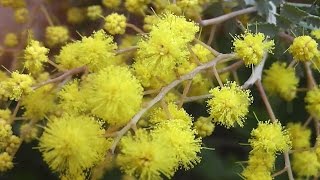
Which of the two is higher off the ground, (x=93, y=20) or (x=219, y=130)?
(x=93, y=20)

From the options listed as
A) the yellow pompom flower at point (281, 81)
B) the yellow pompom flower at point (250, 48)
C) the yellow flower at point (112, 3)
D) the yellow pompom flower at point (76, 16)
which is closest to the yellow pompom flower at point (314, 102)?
the yellow pompom flower at point (281, 81)

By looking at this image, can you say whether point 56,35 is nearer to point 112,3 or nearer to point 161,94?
point 112,3

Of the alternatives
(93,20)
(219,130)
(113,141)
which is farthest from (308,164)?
(93,20)

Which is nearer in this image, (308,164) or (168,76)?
(168,76)

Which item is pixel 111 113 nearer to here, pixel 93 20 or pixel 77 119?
pixel 77 119

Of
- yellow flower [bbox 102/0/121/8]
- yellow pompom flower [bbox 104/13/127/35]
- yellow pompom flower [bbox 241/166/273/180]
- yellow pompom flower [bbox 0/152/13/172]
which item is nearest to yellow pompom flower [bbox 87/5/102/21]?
yellow flower [bbox 102/0/121/8]

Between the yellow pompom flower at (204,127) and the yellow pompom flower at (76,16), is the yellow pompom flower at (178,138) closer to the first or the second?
the yellow pompom flower at (204,127)

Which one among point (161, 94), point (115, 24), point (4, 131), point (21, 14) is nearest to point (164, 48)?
point (161, 94)
